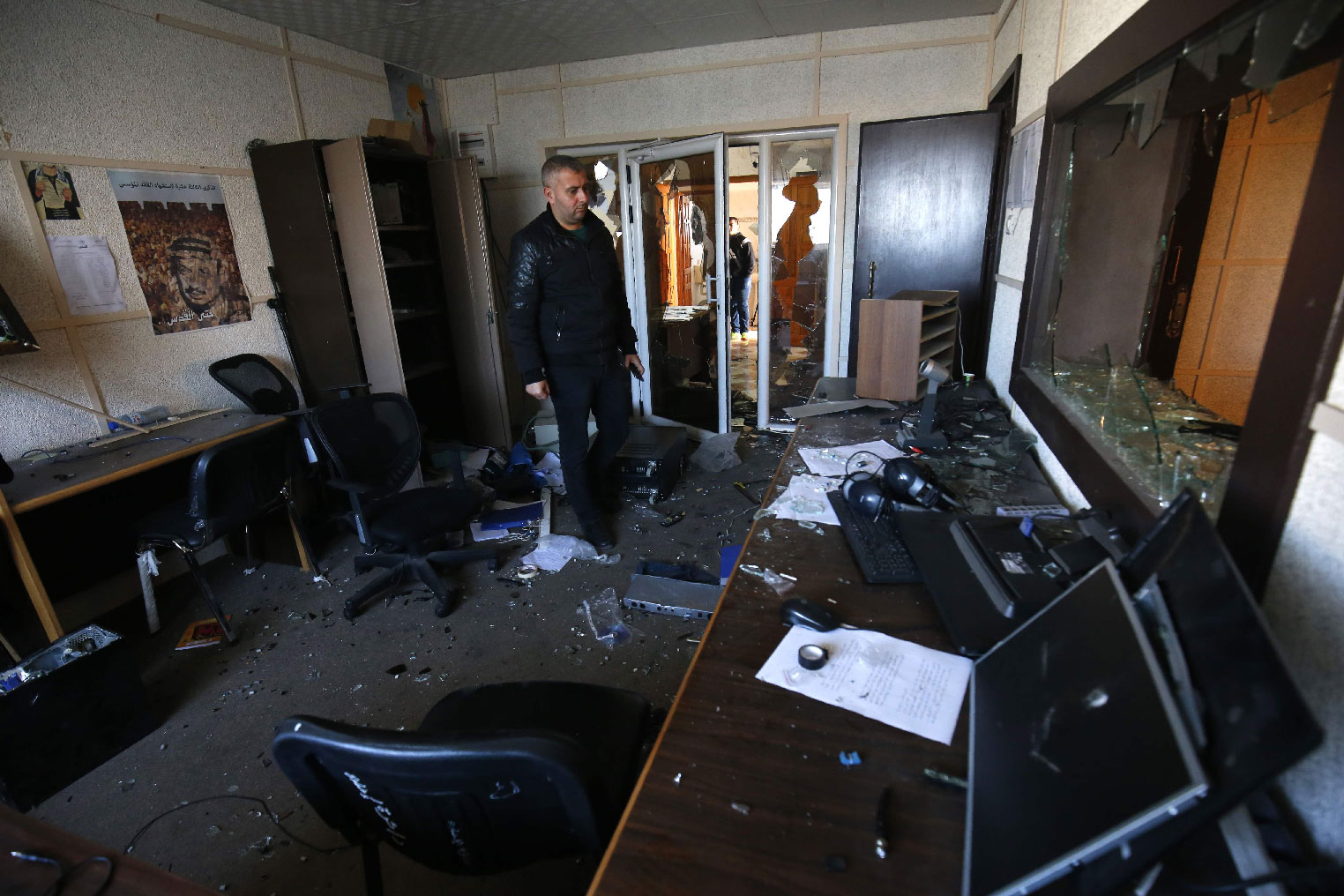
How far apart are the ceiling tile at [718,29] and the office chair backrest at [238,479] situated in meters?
2.96

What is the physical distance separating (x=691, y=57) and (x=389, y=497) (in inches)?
127

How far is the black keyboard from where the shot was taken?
4.02 ft

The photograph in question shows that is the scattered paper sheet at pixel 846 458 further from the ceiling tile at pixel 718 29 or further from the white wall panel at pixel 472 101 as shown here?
the white wall panel at pixel 472 101

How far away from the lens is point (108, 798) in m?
1.74

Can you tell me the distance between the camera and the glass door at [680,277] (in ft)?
13.0

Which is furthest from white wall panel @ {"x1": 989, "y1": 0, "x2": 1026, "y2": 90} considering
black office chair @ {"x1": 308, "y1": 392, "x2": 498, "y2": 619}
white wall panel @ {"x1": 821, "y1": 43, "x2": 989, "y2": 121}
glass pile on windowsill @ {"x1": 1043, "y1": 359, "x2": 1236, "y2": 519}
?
black office chair @ {"x1": 308, "y1": 392, "x2": 498, "y2": 619}

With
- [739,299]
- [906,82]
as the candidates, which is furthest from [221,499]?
[739,299]

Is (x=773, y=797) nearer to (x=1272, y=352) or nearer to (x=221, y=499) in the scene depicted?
(x=1272, y=352)

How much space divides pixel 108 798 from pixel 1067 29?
3476 mm

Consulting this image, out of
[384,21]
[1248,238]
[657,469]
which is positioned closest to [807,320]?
[657,469]

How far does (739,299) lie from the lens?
593 centimetres

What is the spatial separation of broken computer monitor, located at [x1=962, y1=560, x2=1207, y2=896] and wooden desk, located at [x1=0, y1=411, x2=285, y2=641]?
8.84ft

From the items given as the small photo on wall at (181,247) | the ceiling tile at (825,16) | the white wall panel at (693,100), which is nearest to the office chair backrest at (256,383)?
the small photo on wall at (181,247)

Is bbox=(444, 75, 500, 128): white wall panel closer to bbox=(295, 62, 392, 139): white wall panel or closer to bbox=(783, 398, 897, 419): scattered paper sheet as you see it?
bbox=(295, 62, 392, 139): white wall panel
